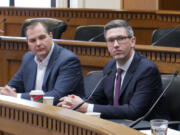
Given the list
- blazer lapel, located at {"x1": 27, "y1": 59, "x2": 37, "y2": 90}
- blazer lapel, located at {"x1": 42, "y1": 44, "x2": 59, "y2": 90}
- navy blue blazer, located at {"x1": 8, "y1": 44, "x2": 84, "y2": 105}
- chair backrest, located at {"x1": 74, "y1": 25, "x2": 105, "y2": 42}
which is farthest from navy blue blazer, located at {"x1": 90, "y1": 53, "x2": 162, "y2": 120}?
chair backrest, located at {"x1": 74, "y1": 25, "x2": 105, "y2": 42}

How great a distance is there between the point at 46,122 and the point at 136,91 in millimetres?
1469

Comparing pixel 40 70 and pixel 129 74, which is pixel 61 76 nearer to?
pixel 40 70

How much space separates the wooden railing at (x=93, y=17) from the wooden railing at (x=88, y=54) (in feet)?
6.05

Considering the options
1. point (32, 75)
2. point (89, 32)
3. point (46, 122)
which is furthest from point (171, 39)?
point (46, 122)

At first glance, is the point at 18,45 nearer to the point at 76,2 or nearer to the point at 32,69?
the point at 32,69

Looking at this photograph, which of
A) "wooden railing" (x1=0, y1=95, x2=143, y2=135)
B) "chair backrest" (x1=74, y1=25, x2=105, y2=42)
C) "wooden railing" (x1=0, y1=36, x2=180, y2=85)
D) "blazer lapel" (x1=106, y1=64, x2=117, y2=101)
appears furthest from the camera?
"chair backrest" (x1=74, y1=25, x2=105, y2=42)

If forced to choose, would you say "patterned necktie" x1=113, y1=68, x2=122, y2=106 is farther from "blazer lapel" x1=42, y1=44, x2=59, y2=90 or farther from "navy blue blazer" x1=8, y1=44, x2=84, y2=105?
"blazer lapel" x1=42, y1=44, x2=59, y2=90

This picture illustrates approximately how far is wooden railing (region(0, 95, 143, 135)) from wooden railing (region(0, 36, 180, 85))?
2123 millimetres

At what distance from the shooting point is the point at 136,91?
11.4 ft

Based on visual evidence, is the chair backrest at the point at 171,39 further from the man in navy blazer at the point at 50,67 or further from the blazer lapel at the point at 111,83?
the blazer lapel at the point at 111,83

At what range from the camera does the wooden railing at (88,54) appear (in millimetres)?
4242

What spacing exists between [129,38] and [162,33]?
1774mm

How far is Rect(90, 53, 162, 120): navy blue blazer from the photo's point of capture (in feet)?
11.1

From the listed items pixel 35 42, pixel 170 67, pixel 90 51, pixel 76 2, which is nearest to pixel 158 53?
pixel 170 67
